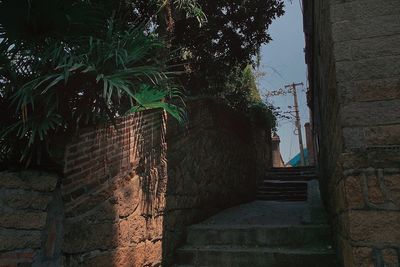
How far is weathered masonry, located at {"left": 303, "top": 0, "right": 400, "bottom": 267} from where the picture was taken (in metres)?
1.83

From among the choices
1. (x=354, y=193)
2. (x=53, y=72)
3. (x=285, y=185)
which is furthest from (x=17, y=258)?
(x=285, y=185)

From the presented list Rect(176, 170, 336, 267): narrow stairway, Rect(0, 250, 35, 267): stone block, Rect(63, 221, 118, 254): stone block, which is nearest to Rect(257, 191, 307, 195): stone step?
Rect(176, 170, 336, 267): narrow stairway

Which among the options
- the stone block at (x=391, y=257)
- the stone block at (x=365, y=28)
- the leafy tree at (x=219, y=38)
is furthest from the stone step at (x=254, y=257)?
the leafy tree at (x=219, y=38)

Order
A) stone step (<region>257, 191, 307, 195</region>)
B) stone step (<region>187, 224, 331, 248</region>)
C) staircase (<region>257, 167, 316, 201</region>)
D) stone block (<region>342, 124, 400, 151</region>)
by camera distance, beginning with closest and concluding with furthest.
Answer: stone block (<region>342, 124, 400, 151</region>)
stone step (<region>187, 224, 331, 248</region>)
staircase (<region>257, 167, 316, 201</region>)
stone step (<region>257, 191, 307, 195</region>)

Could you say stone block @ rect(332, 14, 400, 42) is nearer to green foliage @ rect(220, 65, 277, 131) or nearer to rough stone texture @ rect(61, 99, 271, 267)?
rough stone texture @ rect(61, 99, 271, 267)

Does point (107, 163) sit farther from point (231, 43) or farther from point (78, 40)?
Answer: point (231, 43)

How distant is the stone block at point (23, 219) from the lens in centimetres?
198

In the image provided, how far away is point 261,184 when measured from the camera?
798 centimetres

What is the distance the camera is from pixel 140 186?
3.03 meters

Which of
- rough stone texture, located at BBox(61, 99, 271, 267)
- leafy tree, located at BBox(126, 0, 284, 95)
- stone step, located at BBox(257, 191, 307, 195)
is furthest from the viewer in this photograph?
stone step, located at BBox(257, 191, 307, 195)

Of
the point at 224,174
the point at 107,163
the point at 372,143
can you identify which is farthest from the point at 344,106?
the point at 224,174

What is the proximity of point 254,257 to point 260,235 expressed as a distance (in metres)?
0.37

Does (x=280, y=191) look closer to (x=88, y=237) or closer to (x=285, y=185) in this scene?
(x=285, y=185)

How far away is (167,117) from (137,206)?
A: 1002 mm
